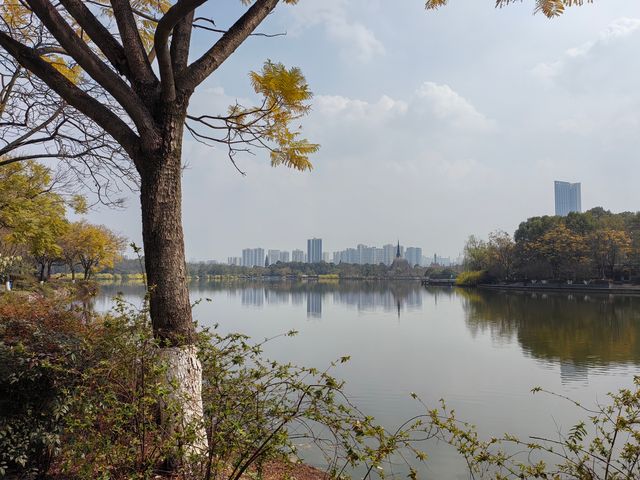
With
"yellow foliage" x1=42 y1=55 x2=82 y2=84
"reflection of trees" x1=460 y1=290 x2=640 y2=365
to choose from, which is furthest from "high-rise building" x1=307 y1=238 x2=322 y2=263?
"yellow foliage" x1=42 y1=55 x2=82 y2=84

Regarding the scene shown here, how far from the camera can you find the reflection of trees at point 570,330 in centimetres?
1057

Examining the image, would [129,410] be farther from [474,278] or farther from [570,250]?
[474,278]

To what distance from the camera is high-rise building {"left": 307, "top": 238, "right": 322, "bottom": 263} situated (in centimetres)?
15475

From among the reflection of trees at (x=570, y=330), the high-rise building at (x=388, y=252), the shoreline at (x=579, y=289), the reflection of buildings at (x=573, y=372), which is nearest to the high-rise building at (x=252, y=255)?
the high-rise building at (x=388, y=252)

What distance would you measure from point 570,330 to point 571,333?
728mm

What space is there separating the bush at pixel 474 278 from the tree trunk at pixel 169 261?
5130 cm

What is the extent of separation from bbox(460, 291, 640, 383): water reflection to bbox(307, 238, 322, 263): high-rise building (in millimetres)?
132653

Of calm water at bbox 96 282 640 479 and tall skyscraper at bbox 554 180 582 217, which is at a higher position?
tall skyscraper at bbox 554 180 582 217

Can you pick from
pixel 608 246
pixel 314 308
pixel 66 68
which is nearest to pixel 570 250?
pixel 608 246

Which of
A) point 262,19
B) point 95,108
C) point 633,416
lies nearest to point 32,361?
point 95,108

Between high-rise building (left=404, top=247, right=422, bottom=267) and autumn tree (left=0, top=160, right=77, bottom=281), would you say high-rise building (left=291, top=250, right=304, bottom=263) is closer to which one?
high-rise building (left=404, top=247, right=422, bottom=267)

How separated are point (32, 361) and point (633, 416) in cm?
264

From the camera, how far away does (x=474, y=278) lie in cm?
5188

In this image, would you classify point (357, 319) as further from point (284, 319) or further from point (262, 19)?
point (262, 19)
